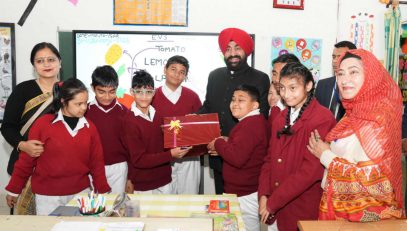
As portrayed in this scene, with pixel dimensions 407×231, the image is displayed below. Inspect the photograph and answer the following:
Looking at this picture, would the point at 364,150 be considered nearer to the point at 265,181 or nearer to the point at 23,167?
the point at 265,181

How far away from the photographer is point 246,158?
2.43 m

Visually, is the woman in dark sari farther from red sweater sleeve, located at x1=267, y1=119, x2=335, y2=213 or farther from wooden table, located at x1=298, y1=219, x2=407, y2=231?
wooden table, located at x1=298, y1=219, x2=407, y2=231

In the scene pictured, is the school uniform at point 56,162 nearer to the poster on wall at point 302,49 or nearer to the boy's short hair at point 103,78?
the boy's short hair at point 103,78

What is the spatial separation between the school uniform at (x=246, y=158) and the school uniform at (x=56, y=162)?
0.91m

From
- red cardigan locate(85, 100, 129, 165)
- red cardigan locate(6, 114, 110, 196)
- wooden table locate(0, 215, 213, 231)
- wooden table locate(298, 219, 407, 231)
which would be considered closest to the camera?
wooden table locate(0, 215, 213, 231)

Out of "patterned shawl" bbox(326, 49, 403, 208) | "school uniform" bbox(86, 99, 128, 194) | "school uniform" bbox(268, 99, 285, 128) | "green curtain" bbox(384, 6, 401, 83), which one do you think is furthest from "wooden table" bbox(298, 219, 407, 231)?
"green curtain" bbox(384, 6, 401, 83)

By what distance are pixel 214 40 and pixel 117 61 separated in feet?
3.61

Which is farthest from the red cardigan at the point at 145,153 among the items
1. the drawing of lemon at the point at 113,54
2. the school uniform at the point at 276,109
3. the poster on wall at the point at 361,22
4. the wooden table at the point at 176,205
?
the poster on wall at the point at 361,22

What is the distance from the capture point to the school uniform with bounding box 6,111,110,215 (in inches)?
88.3

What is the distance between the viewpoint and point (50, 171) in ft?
7.35

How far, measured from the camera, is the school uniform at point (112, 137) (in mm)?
2676

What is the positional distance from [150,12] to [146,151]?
6.19 feet

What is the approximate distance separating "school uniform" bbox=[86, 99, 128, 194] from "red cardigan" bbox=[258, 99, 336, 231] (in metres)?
1.19

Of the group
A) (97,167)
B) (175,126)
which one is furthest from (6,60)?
(175,126)
